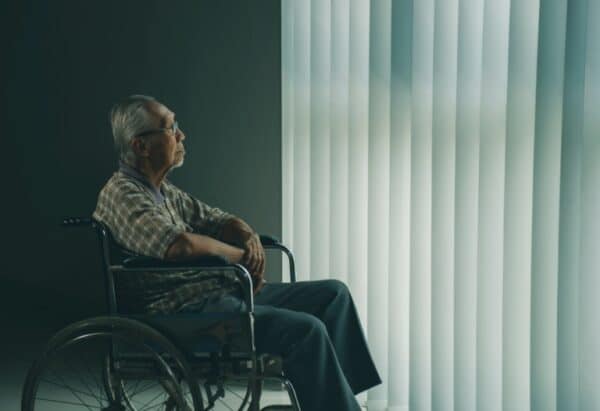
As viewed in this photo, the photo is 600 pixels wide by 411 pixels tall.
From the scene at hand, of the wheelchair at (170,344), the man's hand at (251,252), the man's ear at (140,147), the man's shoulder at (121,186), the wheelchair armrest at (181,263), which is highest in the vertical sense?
the man's ear at (140,147)

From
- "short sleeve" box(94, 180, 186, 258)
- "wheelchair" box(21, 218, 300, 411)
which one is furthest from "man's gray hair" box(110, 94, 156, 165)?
"wheelchair" box(21, 218, 300, 411)

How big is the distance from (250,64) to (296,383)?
156cm

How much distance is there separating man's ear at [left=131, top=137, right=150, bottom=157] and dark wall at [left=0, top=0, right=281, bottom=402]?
98 centimetres

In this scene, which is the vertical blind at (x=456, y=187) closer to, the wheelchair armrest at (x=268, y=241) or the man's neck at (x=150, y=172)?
the wheelchair armrest at (x=268, y=241)

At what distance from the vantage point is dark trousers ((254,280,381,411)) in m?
1.72

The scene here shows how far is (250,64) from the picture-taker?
293 cm

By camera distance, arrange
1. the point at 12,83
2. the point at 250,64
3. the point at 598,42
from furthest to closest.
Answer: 1. the point at 12,83
2. the point at 250,64
3. the point at 598,42

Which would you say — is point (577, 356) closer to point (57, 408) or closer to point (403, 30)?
point (403, 30)

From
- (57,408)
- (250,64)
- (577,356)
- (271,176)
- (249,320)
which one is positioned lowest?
(57,408)

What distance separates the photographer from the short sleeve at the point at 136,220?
1.79 meters

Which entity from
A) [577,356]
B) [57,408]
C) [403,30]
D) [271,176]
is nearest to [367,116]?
[403,30]

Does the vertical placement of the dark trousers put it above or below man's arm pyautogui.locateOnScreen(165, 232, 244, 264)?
below

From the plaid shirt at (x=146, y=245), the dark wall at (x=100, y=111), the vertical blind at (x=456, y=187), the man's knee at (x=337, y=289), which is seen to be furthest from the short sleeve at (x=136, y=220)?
the dark wall at (x=100, y=111)

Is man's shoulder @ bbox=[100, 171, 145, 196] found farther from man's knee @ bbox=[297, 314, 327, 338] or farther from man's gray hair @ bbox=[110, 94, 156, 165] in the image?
man's knee @ bbox=[297, 314, 327, 338]
